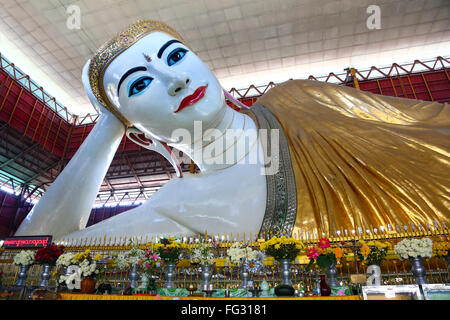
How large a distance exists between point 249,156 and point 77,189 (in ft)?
6.31

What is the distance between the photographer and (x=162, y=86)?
9.68ft

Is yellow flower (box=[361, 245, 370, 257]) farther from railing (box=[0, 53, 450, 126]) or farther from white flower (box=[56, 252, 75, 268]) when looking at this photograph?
railing (box=[0, 53, 450, 126])

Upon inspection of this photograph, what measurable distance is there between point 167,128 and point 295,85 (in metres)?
1.84

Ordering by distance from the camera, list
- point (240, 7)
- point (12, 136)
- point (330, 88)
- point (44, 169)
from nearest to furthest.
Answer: point (330, 88) → point (240, 7) → point (12, 136) → point (44, 169)

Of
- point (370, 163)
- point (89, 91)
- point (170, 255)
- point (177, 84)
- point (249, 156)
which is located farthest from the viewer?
point (89, 91)

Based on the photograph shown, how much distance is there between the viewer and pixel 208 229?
2.92m

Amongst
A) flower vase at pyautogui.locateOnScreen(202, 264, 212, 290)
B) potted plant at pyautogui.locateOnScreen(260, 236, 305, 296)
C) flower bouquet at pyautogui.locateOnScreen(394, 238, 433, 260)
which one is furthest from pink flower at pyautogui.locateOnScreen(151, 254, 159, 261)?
flower bouquet at pyautogui.locateOnScreen(394, 238, 433, 260)

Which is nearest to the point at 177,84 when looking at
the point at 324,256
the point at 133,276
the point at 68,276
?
the point at 133,276

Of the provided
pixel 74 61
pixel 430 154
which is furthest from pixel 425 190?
pixel 74 61

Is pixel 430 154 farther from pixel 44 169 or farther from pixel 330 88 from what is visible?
pixel 44 169

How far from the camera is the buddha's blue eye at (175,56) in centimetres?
304

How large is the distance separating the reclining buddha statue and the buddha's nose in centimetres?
1

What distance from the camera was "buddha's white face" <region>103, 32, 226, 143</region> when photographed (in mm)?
2959

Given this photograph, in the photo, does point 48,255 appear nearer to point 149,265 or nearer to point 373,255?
point 149,265
